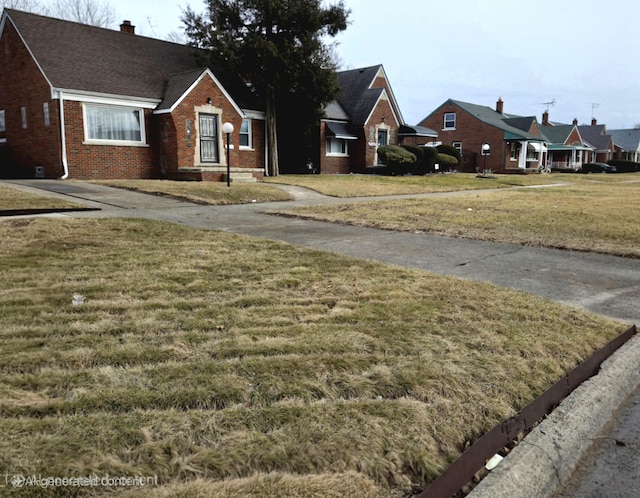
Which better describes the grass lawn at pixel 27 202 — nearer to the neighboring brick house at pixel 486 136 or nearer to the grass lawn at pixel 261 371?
the grass lawn at pixel 261 371

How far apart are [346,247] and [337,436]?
535cm

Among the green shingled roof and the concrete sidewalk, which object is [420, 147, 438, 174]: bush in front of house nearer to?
the green shingled roof

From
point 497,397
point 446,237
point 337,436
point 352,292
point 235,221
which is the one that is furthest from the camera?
point 235,221

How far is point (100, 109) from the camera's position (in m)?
20.1

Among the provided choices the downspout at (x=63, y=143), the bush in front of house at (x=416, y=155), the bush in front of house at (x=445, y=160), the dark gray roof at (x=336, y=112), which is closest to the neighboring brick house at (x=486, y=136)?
the bush in front of house at (x=445, y=160)

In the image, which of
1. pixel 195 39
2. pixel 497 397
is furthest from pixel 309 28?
pixel 497 397

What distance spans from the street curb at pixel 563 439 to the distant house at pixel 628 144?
91.0m

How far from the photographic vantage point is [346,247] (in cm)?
774

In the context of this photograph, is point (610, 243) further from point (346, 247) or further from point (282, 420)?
point (282, 420)

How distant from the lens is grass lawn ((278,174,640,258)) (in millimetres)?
8750

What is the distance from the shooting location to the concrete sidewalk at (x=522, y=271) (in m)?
2.68

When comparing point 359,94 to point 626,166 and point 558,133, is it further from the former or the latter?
point 626,166

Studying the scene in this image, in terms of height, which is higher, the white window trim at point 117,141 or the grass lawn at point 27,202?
the white window trim at point 117,141

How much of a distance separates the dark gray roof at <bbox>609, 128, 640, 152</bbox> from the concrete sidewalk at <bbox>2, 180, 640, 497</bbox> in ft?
283
